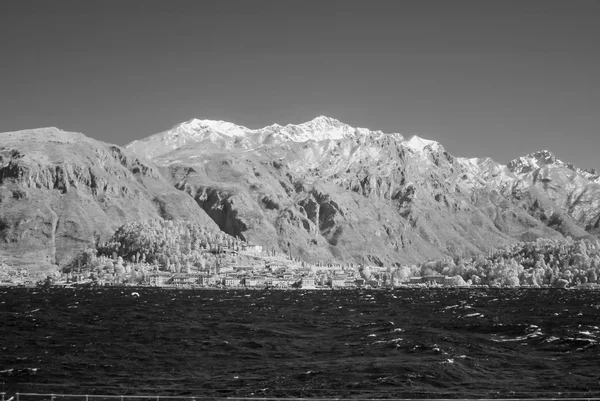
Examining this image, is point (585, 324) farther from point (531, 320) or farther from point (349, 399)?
point (349, 399)

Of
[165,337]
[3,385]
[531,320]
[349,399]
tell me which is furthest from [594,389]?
[531,320]

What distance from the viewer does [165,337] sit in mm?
128500

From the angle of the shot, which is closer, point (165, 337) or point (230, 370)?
point (230, 370)

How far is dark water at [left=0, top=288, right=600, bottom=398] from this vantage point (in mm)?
82125

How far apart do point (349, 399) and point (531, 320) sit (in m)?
105

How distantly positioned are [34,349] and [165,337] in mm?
24752

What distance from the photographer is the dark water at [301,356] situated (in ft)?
269

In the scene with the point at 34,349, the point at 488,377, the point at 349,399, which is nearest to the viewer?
the point at 349,399

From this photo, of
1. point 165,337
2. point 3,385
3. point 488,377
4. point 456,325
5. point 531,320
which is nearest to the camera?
point 3,385

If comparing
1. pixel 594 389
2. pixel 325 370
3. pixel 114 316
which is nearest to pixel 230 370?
pixel 325 370

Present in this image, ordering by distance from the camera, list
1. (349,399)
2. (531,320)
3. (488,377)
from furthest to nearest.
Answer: (531,320) < (488,377) < (349,399)

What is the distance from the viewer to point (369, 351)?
11062 cm

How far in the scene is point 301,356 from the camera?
106688mm

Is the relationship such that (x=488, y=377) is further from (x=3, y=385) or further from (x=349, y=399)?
(x=3, y=385)
